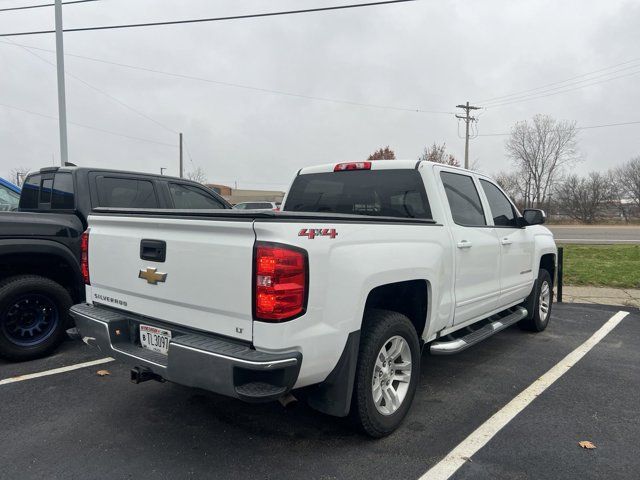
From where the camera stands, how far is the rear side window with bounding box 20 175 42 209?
5465 mm

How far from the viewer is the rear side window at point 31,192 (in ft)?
17.9

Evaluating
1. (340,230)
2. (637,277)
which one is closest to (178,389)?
(340,230)

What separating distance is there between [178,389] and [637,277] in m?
9.51

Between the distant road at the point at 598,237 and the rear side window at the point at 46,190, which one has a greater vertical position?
the rear side window at the point at 46,190

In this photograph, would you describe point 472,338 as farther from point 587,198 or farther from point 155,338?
point 587,198

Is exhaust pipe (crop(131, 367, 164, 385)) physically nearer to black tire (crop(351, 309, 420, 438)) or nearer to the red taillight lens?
the red taillight lens

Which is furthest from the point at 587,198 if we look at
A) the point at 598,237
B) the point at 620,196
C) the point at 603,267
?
the point at 603,267

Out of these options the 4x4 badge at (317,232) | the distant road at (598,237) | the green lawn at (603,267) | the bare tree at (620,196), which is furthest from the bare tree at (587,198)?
the 4x4 badge at (317,232)

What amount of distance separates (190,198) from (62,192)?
1403 millimetres

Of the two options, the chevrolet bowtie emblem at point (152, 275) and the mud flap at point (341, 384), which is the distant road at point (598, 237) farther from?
the chevrolet bowtie emblem at point (152, 275)

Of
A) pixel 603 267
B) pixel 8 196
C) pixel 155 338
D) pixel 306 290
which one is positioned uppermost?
pixel 8 196

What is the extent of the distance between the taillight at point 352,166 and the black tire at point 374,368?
5.11 ft

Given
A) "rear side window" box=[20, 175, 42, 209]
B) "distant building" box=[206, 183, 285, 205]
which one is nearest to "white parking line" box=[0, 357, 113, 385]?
"rear side window" box=[20, 175, 42, 209]

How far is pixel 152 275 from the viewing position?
116 inches
